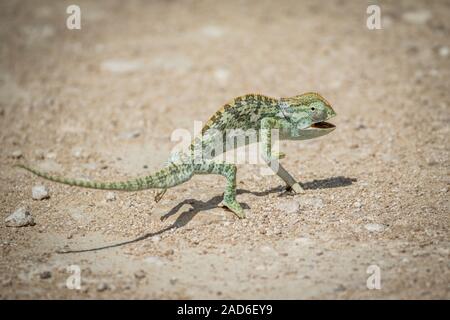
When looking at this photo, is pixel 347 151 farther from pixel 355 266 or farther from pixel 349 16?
pixel 349 16

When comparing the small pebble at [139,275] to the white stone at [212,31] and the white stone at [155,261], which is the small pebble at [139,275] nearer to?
the white stone at [155,261]

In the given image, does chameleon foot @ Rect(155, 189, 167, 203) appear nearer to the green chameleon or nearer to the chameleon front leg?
the green chameleon

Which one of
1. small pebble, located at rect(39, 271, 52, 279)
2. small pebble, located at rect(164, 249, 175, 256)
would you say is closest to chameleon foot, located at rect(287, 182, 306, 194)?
small pebble, located at rect(164, 249, 175, 256)

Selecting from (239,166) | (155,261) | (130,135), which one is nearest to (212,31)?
(130,135)

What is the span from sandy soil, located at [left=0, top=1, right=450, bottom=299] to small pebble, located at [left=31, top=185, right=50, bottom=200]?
0.19 feet

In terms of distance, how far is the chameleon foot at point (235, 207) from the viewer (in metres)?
5.60

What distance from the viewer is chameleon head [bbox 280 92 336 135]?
584cm

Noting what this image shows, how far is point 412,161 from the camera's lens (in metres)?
6.75

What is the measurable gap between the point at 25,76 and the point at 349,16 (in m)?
6.27

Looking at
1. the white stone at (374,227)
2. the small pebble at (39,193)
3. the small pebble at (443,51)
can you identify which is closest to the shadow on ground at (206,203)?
the white stone at (374,227)

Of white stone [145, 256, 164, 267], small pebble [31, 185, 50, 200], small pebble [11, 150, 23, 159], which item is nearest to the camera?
white stone [145, 256, 164, 267]

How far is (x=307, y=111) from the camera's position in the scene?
230 inches
